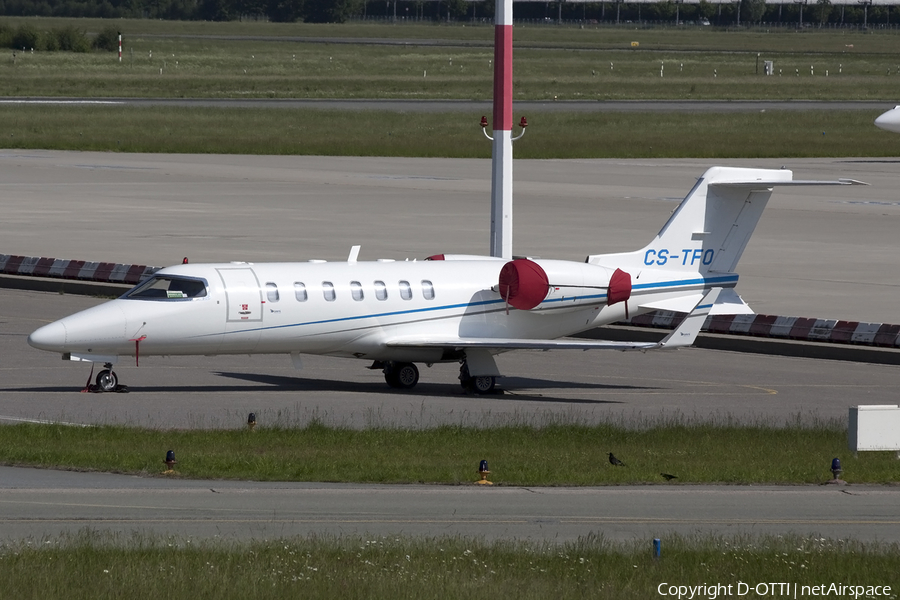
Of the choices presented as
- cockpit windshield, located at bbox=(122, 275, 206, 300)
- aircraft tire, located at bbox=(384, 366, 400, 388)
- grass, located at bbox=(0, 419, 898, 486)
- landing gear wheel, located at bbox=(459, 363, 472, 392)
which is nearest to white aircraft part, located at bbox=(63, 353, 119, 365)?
cockpit windshield, located at bbox=(122, 275, 206, 300)

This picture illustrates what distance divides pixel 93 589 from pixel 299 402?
1277 cm

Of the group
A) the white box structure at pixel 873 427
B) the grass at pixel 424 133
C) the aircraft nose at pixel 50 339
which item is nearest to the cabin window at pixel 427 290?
the aircraft nose at pixel 50 339

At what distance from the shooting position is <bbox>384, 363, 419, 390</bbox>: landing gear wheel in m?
28.1

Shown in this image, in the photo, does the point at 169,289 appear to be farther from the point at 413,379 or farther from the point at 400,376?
the point at 413,379

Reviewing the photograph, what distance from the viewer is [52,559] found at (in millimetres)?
14320

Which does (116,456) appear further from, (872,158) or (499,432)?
(872,158)

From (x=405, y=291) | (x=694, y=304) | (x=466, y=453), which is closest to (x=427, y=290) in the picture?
(x=405, y=291)

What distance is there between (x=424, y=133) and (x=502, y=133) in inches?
2223

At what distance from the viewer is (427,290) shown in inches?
1094

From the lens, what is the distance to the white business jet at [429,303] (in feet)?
85.4

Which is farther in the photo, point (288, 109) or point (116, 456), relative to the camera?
point (288, 109)

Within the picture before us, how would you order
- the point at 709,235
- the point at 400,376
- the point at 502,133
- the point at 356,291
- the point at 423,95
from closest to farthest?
the point at 356,291
the point at 400,376
the point at 709,235
the point at 502,133
the point at 423,95

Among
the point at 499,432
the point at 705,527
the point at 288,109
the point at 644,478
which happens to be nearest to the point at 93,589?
the point at 705,527

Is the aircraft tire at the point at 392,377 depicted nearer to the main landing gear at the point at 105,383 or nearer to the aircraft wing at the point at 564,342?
the aircraft wing at the point at 564,342
